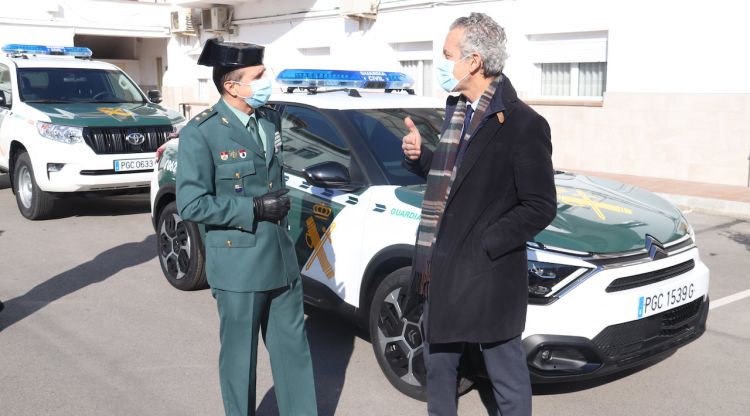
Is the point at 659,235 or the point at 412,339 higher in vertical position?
the point at 659,235

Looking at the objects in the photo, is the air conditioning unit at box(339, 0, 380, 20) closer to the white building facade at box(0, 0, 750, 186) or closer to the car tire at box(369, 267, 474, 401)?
the white building facade at box(0, 0, 750, 186)

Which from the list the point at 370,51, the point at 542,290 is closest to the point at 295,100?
the point at 542,290

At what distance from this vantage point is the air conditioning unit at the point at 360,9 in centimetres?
1688

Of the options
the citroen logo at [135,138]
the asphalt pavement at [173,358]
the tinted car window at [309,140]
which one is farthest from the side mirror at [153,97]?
the tinted car window at [309,140]

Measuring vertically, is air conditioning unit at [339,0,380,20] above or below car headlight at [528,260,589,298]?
above

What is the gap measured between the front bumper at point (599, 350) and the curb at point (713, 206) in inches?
249

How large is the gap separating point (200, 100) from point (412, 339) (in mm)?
22023

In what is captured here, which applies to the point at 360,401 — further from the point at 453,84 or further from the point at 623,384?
the point at 453,84

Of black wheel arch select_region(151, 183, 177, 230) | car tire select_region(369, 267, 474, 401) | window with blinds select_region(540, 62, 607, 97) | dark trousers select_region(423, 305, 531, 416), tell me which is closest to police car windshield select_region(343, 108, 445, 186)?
car tire select_region(369, 267, 474, 401)

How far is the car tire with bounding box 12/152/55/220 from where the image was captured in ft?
29.8


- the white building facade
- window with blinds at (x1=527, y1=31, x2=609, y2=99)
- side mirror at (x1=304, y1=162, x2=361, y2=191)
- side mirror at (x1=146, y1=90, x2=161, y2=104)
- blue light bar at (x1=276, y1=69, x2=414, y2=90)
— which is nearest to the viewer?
side mirror at (x1=304, y1=162, x2=361, y2=191)

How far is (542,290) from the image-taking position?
3.56 m

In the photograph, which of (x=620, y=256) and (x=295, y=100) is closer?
(x=620, y=256)

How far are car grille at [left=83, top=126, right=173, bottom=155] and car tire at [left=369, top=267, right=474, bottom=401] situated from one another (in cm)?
585
